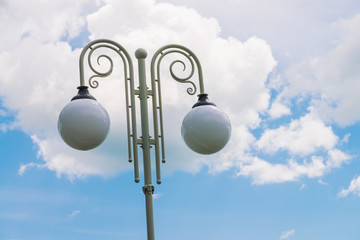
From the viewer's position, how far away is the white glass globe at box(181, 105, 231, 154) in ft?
16.4

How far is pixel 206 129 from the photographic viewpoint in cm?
499

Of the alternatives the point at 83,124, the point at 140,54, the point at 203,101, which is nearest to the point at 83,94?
the point at 83,124

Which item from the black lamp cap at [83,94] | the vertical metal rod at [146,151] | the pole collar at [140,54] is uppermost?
the pole collar at [140,54]

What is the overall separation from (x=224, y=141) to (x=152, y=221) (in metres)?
1.16

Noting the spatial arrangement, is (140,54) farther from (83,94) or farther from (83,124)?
(83,124)

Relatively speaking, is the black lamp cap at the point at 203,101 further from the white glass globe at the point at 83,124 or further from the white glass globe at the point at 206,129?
the white glass globe at the point at 83,124

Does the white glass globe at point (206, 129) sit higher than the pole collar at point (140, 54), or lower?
lower

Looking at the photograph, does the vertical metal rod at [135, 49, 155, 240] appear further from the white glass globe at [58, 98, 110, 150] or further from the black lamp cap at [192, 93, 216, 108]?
the black lamp cap at [192, 93, 216, 108]

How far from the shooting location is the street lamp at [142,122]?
476 centimetres

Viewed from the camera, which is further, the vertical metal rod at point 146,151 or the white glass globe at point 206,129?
the white glass globe at point 206,129

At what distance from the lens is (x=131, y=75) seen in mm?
5188

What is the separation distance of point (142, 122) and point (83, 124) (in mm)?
657

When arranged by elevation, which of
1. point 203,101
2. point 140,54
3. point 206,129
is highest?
point 140,54

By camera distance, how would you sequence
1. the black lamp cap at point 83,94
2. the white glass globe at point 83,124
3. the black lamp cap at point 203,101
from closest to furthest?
the white glass globe at point 83,124, the black lamp cap at point 83,94, the black lamp cap at point 203,101
